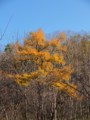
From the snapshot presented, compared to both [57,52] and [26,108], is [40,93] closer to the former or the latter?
[26,108]

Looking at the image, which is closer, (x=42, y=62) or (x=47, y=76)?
(x=47, y=76)

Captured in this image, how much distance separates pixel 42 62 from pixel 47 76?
346cm

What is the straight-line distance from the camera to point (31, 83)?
22344 mm

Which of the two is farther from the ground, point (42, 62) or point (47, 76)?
point (42, 62)

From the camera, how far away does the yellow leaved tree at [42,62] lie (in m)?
24.0

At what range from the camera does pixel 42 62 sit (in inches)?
1093

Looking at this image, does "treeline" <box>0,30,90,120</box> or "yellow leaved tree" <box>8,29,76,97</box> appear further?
"yellow leaved tree" <box>8,29,76,97</box>

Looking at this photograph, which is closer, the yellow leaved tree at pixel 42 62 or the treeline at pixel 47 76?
the treeline at pixel 47 76

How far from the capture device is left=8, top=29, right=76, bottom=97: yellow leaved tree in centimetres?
2397

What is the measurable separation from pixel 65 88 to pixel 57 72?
5.26 feet

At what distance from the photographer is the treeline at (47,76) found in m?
20.6

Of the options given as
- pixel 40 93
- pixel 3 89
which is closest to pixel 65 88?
pixel 40 93

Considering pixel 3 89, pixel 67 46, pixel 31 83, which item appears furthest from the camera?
pixel 67 46

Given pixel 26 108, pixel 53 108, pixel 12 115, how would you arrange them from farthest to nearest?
pixel 53 108 < pixel 26 108 < pixel 12 115
